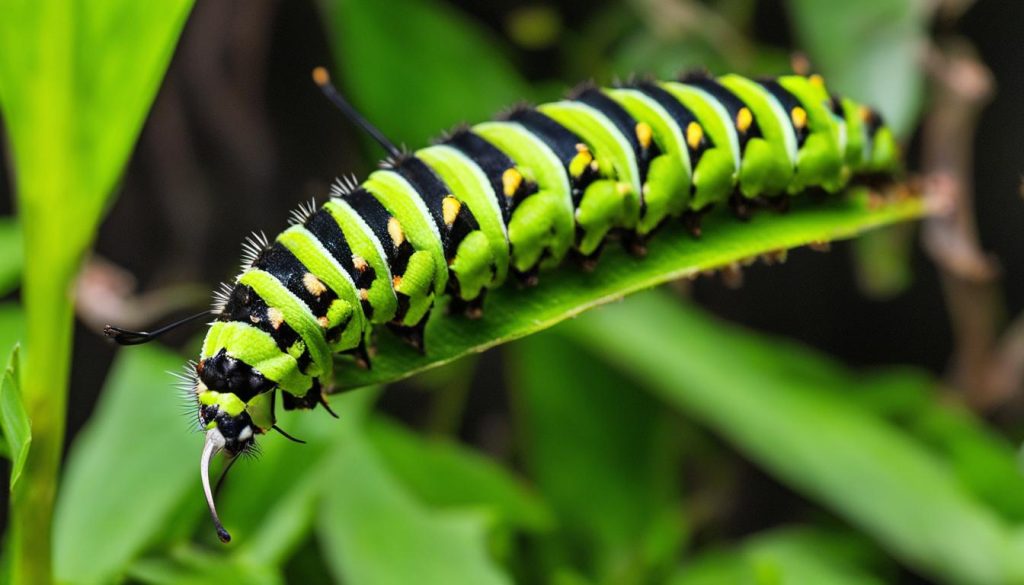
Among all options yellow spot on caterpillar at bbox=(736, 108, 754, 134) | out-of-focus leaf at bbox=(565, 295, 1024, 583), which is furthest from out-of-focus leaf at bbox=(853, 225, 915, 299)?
yellow spot on caterpillar at bbox=(736, 108, 754, 134)

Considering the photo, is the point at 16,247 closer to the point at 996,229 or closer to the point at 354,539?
the point at 354,539

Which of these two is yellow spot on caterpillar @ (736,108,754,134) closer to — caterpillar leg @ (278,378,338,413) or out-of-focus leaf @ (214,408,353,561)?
caterpillar leg @ (278,378,338,413)

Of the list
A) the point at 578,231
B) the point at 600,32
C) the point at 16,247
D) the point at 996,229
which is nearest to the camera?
the point at 578,231

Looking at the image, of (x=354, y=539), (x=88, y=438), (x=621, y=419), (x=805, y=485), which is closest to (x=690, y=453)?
(x=621, y=419)

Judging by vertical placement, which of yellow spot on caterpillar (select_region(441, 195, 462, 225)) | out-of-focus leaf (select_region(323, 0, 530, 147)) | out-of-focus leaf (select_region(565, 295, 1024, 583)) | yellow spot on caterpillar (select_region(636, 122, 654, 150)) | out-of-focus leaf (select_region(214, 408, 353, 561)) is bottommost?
out-of-focus leaf (select_region(214, 408, 353, 561))

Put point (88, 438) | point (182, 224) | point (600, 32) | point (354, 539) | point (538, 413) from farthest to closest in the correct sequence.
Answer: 1. point (182, 224)
2. point (600, 32)
3. point (538, 413)
4. point (88, 438)
5. point (354, 539)

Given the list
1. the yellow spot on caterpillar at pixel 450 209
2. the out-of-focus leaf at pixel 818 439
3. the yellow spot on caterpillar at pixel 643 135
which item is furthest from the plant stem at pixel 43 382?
the out-of-focus leaf at pixel 818 439
